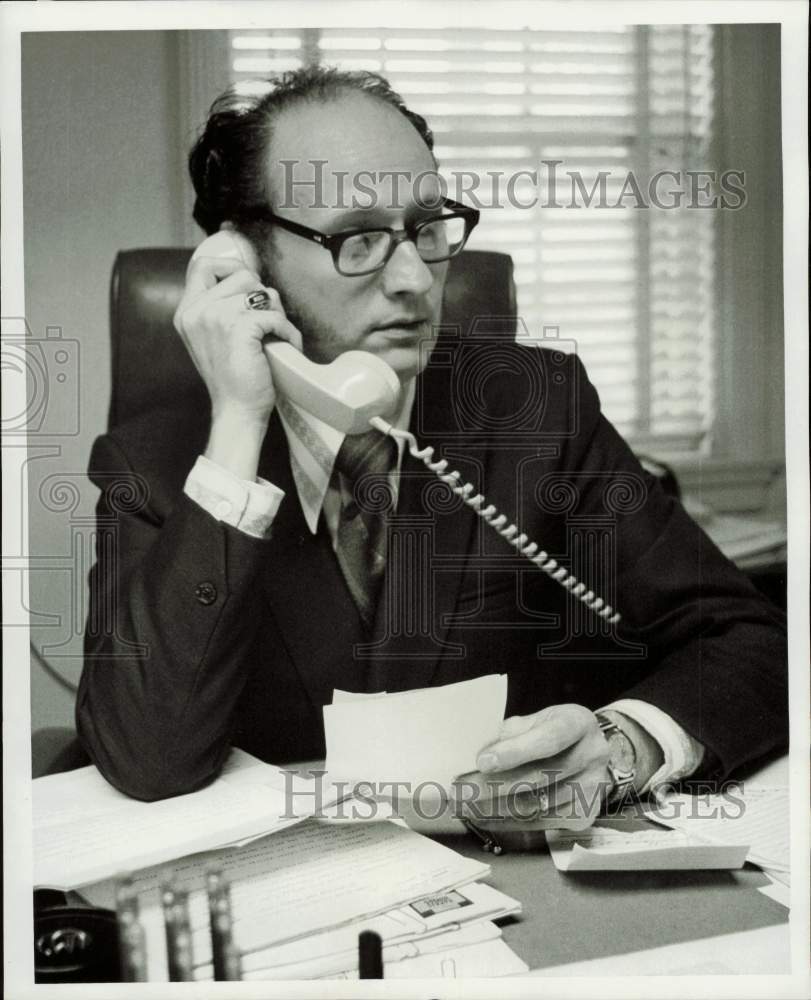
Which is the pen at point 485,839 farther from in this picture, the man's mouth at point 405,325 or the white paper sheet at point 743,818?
the man's mouth at point 405,325

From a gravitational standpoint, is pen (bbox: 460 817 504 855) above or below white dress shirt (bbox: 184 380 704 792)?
below

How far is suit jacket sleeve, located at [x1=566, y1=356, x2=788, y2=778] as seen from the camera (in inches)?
36.6

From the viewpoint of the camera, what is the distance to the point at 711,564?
946 millimetres

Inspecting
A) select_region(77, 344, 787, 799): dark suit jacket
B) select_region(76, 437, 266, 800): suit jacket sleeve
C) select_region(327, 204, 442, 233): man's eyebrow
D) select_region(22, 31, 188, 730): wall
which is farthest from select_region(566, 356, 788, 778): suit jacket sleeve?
select_region(22, 31, 188, 730): wall

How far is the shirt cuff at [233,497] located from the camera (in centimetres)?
87

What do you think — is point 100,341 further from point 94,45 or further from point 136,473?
point 94,45

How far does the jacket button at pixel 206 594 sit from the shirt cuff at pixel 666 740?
37 centimetres

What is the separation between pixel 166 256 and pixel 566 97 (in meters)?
0.40

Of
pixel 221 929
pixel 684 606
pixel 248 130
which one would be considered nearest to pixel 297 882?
pixel 221 929

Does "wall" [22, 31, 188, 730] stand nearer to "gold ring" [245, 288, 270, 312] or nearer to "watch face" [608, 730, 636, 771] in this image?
"gold ring" [245, 288, 270, 312]

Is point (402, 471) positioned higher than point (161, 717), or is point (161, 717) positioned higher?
point (402, 471)

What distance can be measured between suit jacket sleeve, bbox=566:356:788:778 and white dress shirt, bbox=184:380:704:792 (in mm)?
27

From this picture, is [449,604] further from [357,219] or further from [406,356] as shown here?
[357,219]

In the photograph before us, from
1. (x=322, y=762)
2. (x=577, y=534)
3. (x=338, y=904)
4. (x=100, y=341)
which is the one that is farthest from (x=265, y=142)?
(x=338, y=904)
